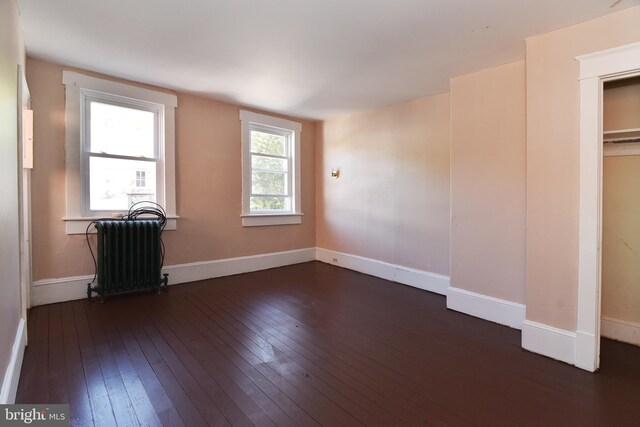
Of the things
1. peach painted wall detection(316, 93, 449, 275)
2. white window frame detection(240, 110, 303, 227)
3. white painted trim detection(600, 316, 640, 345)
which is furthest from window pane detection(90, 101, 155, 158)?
white painted trim detection(600, 316, 640, 345)

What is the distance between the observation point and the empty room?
181cm

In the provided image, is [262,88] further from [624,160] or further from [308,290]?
[624,160]

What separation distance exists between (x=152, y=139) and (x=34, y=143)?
1123 millimetres

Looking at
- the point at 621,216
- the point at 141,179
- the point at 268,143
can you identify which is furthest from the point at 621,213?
the point at 141,179

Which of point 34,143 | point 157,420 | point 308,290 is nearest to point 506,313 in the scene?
point 308,290

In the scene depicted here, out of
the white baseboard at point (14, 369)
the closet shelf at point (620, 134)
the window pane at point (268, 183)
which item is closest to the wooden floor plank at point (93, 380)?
the white baseboard at point (14, 369)

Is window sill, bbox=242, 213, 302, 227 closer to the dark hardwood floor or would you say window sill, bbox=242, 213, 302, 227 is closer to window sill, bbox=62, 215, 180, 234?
the dark hardwood floor

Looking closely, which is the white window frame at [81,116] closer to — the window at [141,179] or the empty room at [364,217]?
the empty room at [364,217]

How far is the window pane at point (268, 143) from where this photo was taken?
15.8 feet

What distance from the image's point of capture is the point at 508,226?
9.31 ft

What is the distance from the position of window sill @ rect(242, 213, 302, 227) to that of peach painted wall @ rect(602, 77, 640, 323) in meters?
3.96

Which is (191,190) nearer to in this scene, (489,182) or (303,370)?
(303,370)

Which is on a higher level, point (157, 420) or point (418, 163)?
point (418, 163)

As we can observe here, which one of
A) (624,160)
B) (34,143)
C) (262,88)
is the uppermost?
(262,88)
